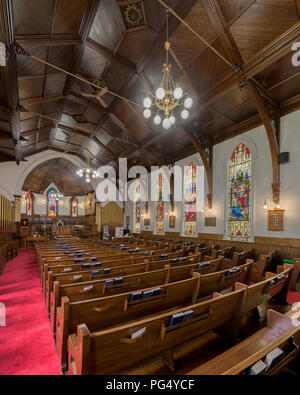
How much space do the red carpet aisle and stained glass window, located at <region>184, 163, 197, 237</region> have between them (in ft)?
22.0

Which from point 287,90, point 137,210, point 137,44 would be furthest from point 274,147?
point 137,210

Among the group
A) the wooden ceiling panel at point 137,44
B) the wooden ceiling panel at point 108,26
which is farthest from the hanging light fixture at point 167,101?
the wooden ceiling panel at point 108,26

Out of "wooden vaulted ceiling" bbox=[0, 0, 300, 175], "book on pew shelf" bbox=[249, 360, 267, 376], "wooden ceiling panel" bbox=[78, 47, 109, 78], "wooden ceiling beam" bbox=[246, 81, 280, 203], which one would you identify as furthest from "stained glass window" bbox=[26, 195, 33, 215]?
"book on pew shelf" bbox=[249, 360, 267, 376]

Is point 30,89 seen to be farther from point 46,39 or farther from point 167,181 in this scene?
point 167,181

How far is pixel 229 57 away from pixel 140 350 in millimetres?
5721

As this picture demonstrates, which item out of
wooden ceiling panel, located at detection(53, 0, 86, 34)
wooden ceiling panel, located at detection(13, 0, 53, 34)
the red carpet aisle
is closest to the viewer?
the red carpet aisle

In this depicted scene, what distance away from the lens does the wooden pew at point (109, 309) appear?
5.76 ft

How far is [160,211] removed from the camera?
11805 millimetres

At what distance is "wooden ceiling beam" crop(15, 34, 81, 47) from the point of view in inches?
171

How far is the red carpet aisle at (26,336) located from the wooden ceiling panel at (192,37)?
19.8 feet

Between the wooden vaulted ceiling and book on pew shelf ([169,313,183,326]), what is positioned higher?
the wooden vaulted ceiling

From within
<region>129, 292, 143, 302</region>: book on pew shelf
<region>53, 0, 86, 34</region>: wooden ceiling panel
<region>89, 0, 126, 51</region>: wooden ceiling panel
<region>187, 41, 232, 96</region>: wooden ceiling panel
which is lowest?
<region>129, 292, 143, 302</region>: book on pew shelf

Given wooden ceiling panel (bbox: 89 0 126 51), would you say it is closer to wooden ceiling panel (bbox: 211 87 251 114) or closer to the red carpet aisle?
wooden ceiling panel (bbox: 211 87 251 114)
